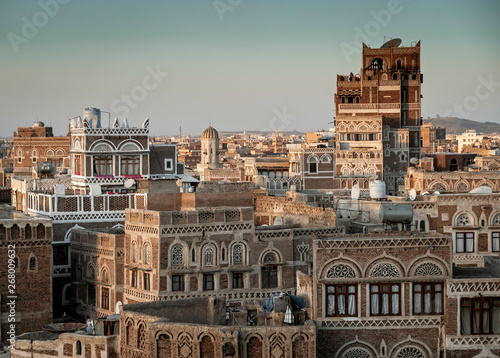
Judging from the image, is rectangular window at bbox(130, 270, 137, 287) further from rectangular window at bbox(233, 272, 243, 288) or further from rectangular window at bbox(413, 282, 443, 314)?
rectangular window at bbox(413, 282, 443, 314)

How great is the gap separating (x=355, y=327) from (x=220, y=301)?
4.67m

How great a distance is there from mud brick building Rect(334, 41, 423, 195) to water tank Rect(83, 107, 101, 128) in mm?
36810

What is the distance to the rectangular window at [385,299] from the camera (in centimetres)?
3419

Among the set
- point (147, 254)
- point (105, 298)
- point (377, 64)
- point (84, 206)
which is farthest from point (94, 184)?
point (377, 64)

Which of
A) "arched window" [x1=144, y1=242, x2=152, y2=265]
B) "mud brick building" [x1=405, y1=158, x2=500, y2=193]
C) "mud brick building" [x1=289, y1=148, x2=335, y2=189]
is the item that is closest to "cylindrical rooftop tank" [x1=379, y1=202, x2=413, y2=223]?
"arched window" [x1=144, y1=242, x2=152, y2=265]

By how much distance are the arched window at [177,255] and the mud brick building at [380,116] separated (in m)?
50.0

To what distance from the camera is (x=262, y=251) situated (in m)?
44.2

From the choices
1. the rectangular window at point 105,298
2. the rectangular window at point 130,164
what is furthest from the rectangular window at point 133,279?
the rectangular window at point 130,164

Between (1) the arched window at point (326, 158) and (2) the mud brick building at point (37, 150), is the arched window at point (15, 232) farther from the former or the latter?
(2) the mud brick building at point (37, 150)

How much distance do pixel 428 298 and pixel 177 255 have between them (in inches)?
468

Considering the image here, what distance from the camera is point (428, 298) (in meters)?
34.2

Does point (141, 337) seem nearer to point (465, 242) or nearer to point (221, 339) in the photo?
point (221, 339)

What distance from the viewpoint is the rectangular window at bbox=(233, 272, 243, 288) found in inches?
1720

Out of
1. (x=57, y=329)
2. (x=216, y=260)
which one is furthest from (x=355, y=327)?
(x=57, y=329)
